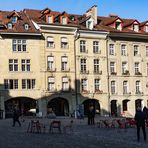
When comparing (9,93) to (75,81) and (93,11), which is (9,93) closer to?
(75,81)

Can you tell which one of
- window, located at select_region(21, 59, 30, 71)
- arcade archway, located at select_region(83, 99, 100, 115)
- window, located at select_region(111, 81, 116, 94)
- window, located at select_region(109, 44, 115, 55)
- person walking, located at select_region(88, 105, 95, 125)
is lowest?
person walking, located at select_region(88, 105, 95, 125)

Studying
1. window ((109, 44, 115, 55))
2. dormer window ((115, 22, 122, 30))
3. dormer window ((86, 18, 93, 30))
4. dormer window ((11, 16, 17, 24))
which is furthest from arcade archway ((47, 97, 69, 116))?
dormer window ((115, 22, 122, 30))

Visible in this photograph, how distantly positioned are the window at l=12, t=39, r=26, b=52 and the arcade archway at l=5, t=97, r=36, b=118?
21.1 ft

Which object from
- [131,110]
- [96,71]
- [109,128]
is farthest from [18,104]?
[109,128]

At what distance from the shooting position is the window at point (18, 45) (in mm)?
56094

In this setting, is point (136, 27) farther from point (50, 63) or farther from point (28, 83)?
point (28, 83)

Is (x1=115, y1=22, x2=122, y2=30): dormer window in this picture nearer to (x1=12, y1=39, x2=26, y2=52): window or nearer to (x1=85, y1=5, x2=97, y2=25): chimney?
(x1=85, y1=5, x2=97, y2=25): chimney

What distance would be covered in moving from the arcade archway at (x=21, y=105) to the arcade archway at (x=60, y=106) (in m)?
2.88

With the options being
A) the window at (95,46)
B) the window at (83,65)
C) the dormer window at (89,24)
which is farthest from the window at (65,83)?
the dormer window at (89,24)

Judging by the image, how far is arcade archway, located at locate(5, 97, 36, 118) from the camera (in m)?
55.9

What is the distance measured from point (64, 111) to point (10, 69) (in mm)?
9727

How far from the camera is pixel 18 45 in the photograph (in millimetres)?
56250

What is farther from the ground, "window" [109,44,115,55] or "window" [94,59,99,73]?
"window" [109,44,115,55]

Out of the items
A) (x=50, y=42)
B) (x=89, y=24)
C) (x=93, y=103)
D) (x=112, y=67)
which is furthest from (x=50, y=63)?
(x=112, y=67)
